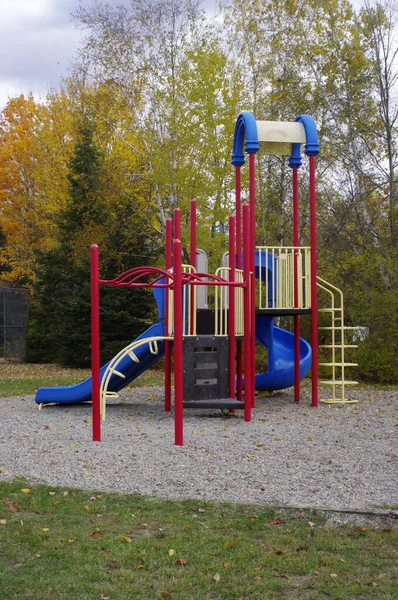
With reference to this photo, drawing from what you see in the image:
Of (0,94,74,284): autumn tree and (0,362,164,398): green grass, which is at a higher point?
(0,94,74,284): autumn tree

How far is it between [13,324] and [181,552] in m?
20.4

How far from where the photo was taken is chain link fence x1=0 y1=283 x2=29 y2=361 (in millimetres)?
23469

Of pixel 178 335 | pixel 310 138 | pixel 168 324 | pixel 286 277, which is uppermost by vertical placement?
pixel 310 138

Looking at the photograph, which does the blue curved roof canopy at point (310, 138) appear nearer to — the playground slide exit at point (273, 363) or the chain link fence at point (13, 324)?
the playground slide exit at point (273, 363)

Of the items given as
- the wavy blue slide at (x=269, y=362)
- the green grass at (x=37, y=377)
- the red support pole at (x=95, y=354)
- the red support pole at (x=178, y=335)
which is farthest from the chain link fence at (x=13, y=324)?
the red support pole at (x=178, y=335)

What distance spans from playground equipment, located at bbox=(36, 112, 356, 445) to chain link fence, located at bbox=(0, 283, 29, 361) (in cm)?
1215

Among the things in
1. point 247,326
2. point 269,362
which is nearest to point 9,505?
point 247,326

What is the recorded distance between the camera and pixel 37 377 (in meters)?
18.2

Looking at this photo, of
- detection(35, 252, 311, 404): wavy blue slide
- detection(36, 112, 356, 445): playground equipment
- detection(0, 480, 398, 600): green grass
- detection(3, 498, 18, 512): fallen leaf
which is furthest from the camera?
detection(35, 252, 311, 404): wavy blue slide

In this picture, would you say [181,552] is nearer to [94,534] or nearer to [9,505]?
[94,534]

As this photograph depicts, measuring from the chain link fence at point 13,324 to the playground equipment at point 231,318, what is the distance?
12152 mm

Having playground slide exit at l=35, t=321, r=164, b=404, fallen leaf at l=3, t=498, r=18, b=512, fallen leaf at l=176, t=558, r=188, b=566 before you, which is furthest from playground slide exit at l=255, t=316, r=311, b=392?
fallen leaf at l=176, t=558, r=188, b=566

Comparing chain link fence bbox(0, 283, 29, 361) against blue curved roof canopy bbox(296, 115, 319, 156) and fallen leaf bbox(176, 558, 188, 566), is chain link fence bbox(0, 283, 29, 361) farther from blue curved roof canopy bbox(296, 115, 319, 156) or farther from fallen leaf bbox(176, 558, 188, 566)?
fallen leaf bbox(176, 558, 188, 566)

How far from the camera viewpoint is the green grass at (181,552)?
3781 millimetres
